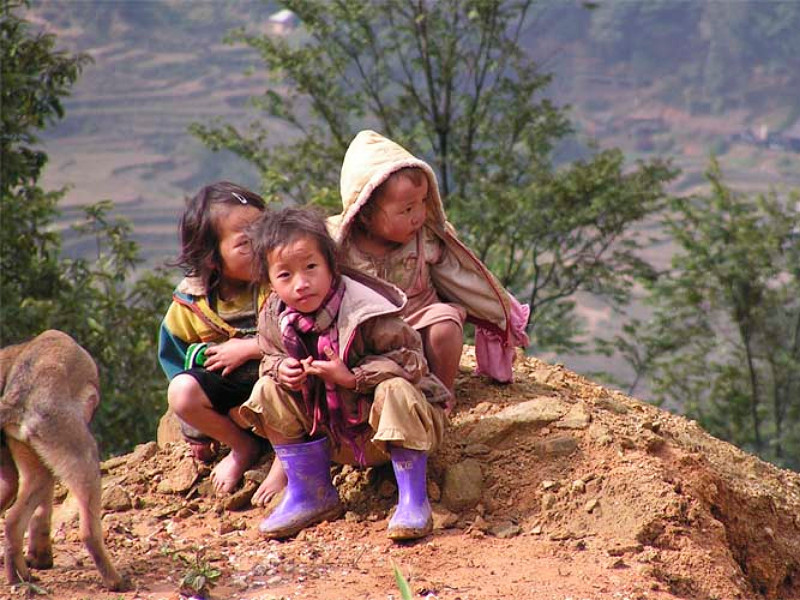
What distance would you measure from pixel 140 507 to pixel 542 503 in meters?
1.81

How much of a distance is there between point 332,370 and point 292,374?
0.54 ft

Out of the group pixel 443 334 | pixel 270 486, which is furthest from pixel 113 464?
pixel 443 334

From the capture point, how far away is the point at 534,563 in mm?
4184

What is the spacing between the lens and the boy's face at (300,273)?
431cm

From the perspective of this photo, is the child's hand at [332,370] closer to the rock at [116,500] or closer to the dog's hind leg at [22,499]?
the dog's hind leg at [22,499]

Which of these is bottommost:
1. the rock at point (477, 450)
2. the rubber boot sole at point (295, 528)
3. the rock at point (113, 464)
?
the rock at point (113, 464)

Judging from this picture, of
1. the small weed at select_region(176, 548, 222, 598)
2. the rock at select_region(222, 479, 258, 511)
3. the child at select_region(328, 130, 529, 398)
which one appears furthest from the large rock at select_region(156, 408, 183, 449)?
the small weed at select_region(176, 548, 222, 598)

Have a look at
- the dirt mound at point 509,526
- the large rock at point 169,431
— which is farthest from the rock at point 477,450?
the large rock at point 169,431

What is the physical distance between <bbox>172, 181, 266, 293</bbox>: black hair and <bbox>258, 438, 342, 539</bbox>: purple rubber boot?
0.88 metres

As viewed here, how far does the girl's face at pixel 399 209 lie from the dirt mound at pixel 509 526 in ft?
2.91

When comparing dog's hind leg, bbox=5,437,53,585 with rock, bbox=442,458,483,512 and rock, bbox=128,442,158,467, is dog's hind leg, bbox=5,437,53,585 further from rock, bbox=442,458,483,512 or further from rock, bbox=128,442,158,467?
rock, bbox=128,442,158,467

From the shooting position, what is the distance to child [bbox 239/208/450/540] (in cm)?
433

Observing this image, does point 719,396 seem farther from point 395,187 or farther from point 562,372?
point 395,187

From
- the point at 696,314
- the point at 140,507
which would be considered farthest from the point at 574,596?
the point at 696,314
